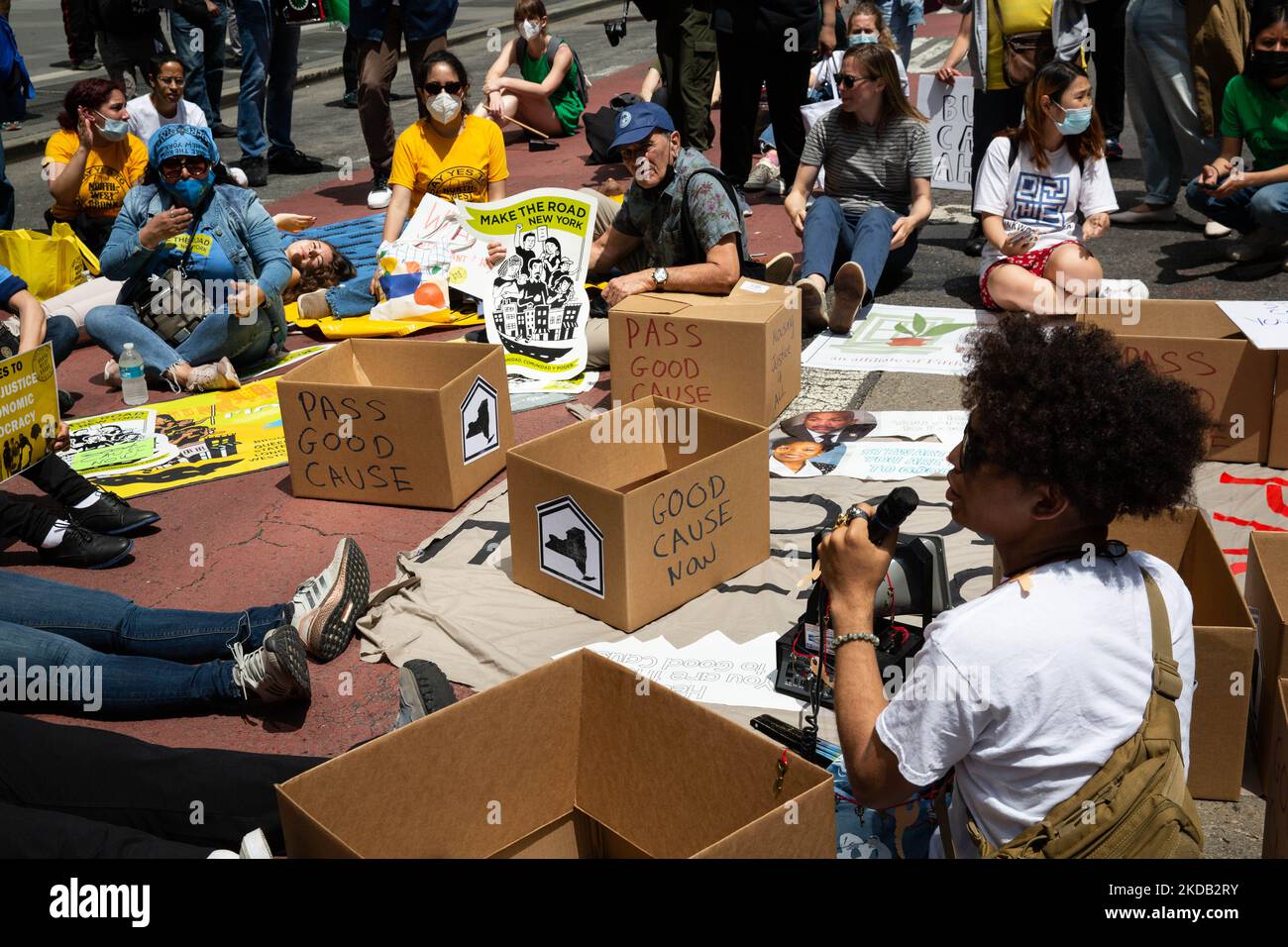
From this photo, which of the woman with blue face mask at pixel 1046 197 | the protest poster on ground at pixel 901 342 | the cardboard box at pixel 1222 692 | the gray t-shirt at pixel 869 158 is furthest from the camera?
the gray t-shirt at pixel 869 158

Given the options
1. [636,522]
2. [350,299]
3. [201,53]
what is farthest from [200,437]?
[201,53]

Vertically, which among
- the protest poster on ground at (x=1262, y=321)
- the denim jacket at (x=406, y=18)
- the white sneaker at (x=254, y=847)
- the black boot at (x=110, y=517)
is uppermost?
the denim jacket at (x=406, y=18)

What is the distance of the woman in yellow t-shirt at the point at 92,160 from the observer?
22.7ft

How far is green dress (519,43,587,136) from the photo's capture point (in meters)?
10.9

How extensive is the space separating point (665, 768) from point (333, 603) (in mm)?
1544

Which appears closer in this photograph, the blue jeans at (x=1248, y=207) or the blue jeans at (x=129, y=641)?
the blue jeans at (x=129, y=641)

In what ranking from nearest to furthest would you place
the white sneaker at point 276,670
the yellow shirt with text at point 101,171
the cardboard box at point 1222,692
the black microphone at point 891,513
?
the black microphone at point 891,513 < the cardboard box at point 1222,692 < the white sneaker at point 276,670 < the yellow shirt with text at point 101,171

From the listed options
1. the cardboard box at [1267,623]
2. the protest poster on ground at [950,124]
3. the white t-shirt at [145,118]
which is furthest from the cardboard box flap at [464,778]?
the white t-shirt at [145,118]

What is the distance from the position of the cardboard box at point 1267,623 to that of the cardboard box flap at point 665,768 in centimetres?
120

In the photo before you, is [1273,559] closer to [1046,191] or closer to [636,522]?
[636,522]

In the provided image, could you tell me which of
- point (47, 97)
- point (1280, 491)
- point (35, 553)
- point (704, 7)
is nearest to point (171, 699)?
point (35, 553)

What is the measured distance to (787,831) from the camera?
200 centimetres

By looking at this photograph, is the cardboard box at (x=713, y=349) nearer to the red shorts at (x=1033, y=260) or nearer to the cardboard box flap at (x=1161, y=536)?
the red shorts at (x=1033, y=260)
